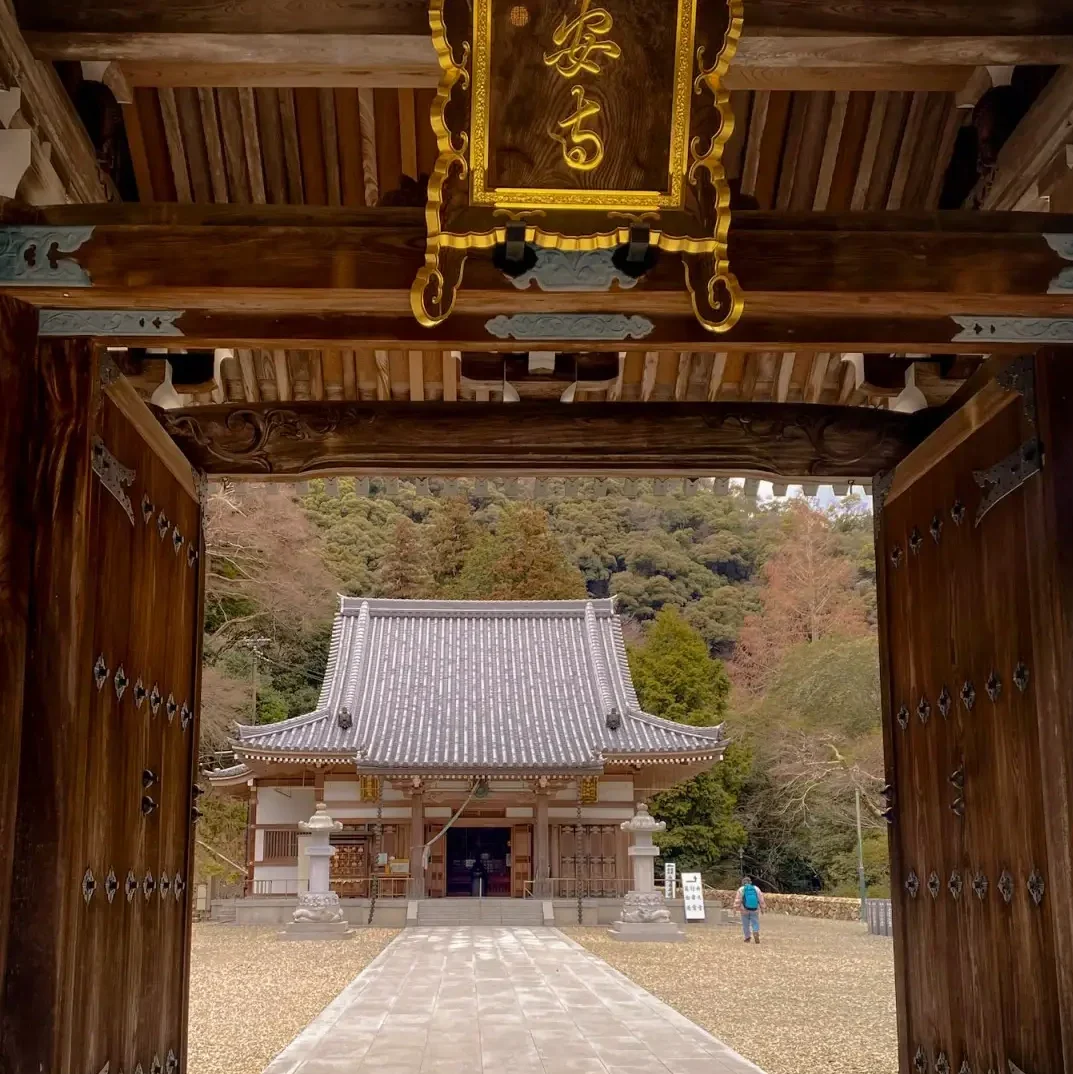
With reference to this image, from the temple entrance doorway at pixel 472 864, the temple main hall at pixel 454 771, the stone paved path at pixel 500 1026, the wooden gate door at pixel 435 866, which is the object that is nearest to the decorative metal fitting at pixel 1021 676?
the stone paved path at pixel 500 1026

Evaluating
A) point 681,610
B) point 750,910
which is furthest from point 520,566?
point 750,910

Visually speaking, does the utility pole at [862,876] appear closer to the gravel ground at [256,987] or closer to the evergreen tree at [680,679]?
the evergreen tree at [680,679]

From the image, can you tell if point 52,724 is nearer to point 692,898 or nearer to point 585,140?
point 585,140

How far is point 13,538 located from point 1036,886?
9.81 feet

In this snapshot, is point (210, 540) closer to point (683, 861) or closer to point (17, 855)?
point (683, 861)

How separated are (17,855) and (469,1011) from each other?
25.8 ft

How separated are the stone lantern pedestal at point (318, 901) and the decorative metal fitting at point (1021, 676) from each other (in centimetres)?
1659

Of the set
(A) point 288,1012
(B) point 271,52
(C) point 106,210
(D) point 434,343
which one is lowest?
(A) point 288,1012

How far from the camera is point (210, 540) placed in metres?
25.3

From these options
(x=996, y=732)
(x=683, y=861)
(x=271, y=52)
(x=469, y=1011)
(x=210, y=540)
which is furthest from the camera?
(x=683, y=861)

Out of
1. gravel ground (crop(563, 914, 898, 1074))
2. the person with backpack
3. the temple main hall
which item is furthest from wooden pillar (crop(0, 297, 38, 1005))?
the temple main hall

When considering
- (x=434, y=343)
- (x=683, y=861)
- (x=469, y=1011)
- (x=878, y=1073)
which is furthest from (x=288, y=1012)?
(x=683, y=861)

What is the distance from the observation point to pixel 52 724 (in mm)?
3209

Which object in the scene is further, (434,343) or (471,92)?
(434,343)
